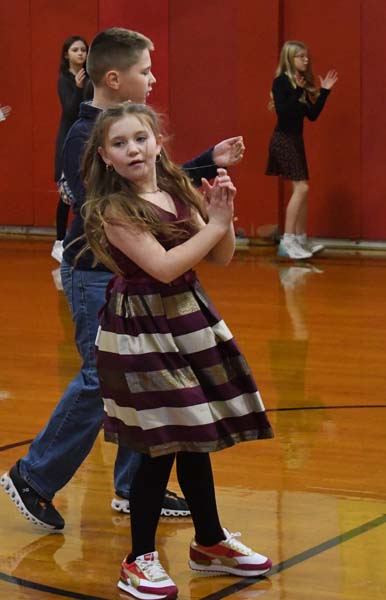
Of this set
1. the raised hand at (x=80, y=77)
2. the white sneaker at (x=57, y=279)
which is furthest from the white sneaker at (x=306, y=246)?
the raised hand at (x=80, y=77)

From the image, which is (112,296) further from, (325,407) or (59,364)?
(59,364)

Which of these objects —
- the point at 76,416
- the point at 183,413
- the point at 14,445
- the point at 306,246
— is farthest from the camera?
the point at 306,246

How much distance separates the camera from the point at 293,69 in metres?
10.2

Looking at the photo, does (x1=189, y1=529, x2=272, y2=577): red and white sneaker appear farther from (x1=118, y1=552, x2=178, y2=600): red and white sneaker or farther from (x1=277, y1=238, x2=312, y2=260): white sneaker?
(x1=277, y1=238, x2=312, y2=260): white sneaker

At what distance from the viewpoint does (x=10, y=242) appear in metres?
12.1

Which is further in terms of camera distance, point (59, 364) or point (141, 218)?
point (59, 364)

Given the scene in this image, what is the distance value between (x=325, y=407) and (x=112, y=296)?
7.17 ft

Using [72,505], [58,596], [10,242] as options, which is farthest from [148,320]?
[10,242]

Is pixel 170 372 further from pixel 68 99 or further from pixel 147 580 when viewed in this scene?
pixel 68 99

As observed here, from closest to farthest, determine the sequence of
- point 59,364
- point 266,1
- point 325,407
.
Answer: point 325,407 < point 59,364 < point 266,1

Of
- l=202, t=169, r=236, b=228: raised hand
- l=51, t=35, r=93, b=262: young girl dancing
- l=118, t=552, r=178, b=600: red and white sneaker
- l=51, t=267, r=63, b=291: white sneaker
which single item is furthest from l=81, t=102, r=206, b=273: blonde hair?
l=51, t=35, r=93, b=262: young girl dancing

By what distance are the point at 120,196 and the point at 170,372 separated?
0.49 meters

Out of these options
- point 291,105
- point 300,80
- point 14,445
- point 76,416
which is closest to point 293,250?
point 291,105

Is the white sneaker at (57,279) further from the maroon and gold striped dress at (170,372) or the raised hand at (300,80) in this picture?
the maroon and gold striped dress at (170,372)
